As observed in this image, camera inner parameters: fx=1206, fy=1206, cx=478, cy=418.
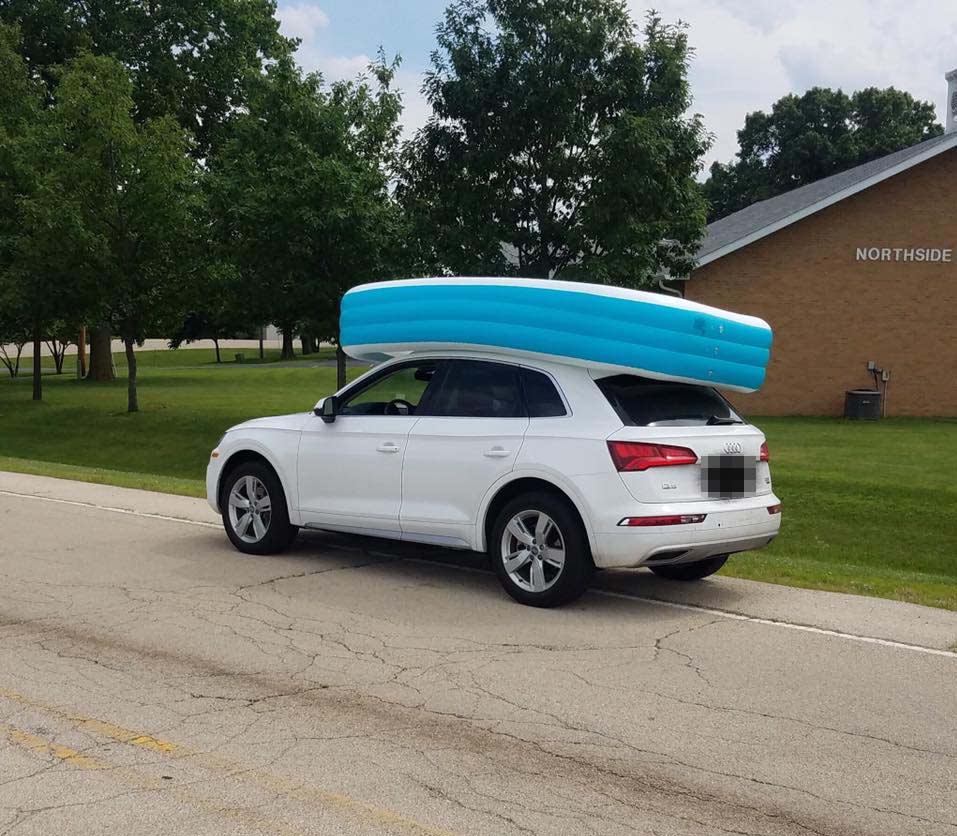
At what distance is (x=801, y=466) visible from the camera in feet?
57.6

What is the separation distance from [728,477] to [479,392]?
1836 millimetres

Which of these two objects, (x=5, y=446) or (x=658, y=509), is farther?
(x=5, y=446)

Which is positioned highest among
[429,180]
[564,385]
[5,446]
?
[429,180]

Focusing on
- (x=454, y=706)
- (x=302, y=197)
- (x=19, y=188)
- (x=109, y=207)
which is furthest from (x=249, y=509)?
(x=19, y=188)

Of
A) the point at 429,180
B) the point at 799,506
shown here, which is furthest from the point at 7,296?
the point at 799,506

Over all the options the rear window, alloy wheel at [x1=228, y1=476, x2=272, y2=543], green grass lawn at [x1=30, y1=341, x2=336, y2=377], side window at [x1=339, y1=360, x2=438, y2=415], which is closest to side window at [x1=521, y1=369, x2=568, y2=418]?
the rear window

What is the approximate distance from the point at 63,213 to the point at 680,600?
2120cm

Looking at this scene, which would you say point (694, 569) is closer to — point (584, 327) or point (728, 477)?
point (728, 477)

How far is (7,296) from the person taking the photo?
→ 94.1 ft

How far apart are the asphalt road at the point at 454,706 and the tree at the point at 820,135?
6249 centimetres

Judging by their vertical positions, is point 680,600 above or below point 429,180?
below

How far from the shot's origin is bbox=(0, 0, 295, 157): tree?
38562mm

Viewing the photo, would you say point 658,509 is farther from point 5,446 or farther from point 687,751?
point 5,446

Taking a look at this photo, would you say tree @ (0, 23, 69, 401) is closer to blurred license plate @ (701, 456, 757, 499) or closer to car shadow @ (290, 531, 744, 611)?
car shadow @ (290, 531, 744, 611)
